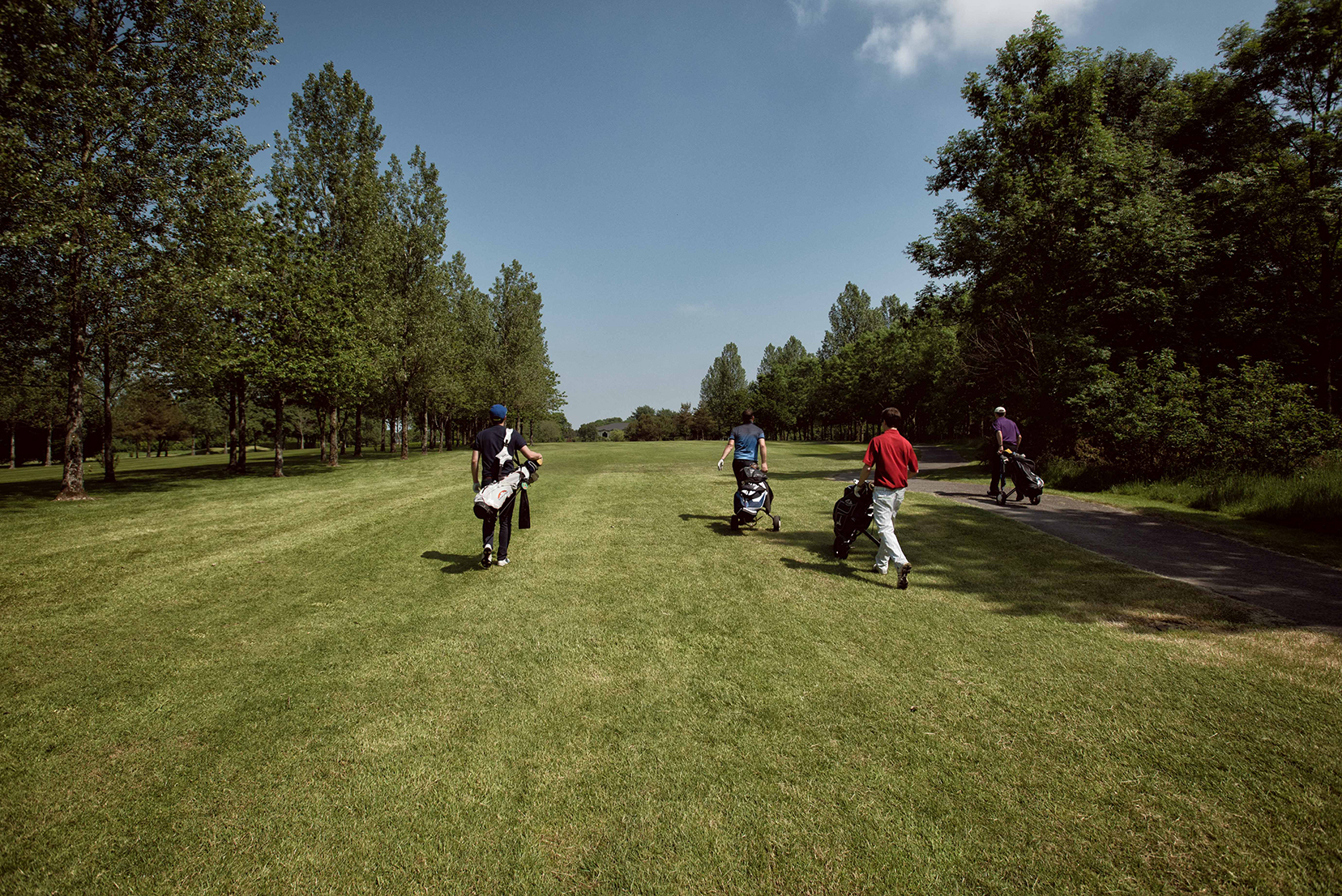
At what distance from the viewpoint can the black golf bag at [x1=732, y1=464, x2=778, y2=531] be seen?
10297mm

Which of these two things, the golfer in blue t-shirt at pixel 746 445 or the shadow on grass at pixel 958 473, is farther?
the shadow on grass at pixel 958 473

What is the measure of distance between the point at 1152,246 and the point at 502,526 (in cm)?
2194

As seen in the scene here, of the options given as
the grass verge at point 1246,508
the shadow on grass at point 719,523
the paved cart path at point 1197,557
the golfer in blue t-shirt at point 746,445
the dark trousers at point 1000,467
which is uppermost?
the golfer in blue t-shirt at point 746,445

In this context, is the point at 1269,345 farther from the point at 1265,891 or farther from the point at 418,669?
the point at 418,669

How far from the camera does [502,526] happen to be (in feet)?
28.9

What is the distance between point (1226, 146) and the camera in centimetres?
2086

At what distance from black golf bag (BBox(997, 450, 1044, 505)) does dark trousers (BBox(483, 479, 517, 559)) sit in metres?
12.2

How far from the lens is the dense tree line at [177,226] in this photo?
13.7 metres

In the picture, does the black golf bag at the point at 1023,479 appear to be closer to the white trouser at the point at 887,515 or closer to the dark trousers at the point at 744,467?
the dark trousers at the point at 744,467

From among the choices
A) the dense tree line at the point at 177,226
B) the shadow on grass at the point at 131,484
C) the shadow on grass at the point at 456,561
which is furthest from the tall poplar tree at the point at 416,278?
the shadow on grass at the point at 456,561

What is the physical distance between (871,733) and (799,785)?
33.8 inches

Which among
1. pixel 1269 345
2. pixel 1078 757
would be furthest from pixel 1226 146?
pixel 1078 757

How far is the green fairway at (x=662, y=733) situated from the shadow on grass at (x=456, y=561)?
369 millimetres

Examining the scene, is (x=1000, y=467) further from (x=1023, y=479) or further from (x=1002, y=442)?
(x=1002, y=442)
